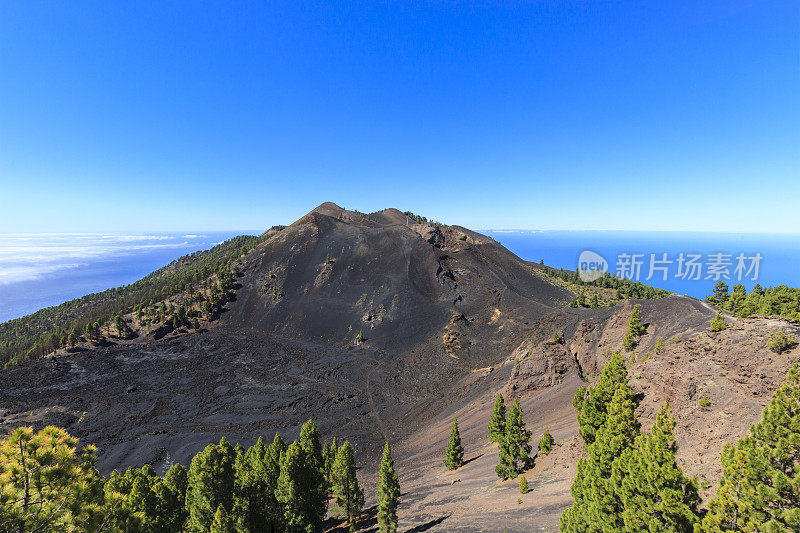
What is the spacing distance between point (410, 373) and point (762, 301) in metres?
58.7

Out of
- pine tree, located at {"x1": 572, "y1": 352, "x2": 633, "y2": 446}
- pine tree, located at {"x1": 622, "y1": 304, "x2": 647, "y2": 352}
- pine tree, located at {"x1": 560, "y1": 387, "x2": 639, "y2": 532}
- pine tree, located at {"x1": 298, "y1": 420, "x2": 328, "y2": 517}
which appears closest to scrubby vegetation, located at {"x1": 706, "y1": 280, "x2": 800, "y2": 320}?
pine tree, located at {"x1": 622, "y1": 304, "x2": 647, "y2": 352}

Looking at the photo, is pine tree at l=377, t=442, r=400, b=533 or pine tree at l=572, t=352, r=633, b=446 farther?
pine tree at l=572, t=352, r=633, b=446

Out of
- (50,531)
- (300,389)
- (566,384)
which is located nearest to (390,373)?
(300,389)

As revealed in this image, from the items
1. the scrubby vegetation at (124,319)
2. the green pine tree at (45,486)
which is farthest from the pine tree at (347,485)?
the scrubby vegetation at (124,319)

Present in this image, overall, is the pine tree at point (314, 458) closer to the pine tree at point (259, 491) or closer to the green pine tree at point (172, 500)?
the pine tree at point (259, 491)

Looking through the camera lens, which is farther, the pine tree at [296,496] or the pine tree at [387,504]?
the pine tree at [296,496]

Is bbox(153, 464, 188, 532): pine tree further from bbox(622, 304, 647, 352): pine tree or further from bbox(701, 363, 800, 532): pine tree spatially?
bbox(622, 304, 647, 352): pine tree

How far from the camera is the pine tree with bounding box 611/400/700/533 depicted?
11.2 m

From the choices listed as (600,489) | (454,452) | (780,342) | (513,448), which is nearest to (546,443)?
(513,448)

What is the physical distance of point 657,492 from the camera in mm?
11484

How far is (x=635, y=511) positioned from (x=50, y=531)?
1806 cm

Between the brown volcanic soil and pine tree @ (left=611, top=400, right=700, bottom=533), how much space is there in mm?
6222

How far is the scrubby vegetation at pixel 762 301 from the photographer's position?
42344 millimetres

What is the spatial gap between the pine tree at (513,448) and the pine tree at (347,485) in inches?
482
